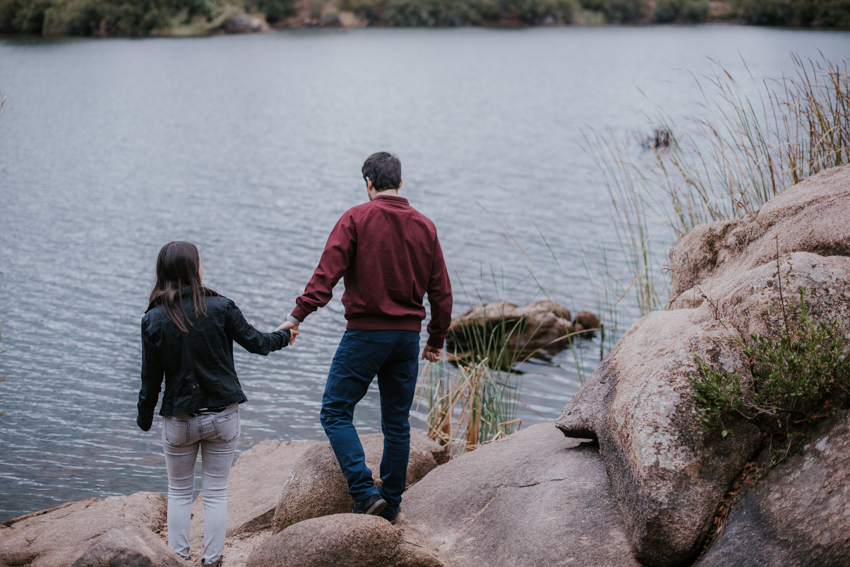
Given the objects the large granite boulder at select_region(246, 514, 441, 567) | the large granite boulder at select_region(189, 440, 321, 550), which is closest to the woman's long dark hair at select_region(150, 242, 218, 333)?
the large granite boulder at select_region(246, 514, 441, 567)

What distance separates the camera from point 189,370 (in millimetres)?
3396

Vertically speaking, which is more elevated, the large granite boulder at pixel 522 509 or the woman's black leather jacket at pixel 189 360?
the woman's black leather jacket at pixel 189 360

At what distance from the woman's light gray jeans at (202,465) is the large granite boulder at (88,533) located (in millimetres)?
246

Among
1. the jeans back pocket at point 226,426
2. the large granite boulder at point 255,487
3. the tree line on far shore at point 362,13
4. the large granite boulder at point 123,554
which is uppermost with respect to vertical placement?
the tree line on far shore at point 362,13

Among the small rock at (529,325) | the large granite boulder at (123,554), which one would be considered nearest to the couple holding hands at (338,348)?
the large granite boulder at (123,554)

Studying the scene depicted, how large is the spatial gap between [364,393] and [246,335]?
0.72 metres

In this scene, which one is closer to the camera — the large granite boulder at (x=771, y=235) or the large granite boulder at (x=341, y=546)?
the large granite boulder at (x=341, y=546)

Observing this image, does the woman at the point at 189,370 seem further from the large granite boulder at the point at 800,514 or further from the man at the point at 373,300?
the large granite boulder at the point at 800,514

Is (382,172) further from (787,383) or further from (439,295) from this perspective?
(787,383)

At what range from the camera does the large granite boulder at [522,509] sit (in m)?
3.38

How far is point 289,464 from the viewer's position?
5.87 meters

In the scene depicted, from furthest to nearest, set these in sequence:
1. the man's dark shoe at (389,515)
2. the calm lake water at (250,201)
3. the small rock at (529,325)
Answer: the small rock at (529,325), the calm lake water at (250,201), the man's dark shoe at (389,515)

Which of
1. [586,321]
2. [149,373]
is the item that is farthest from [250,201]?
[149,373]

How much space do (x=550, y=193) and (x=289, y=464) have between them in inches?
441
